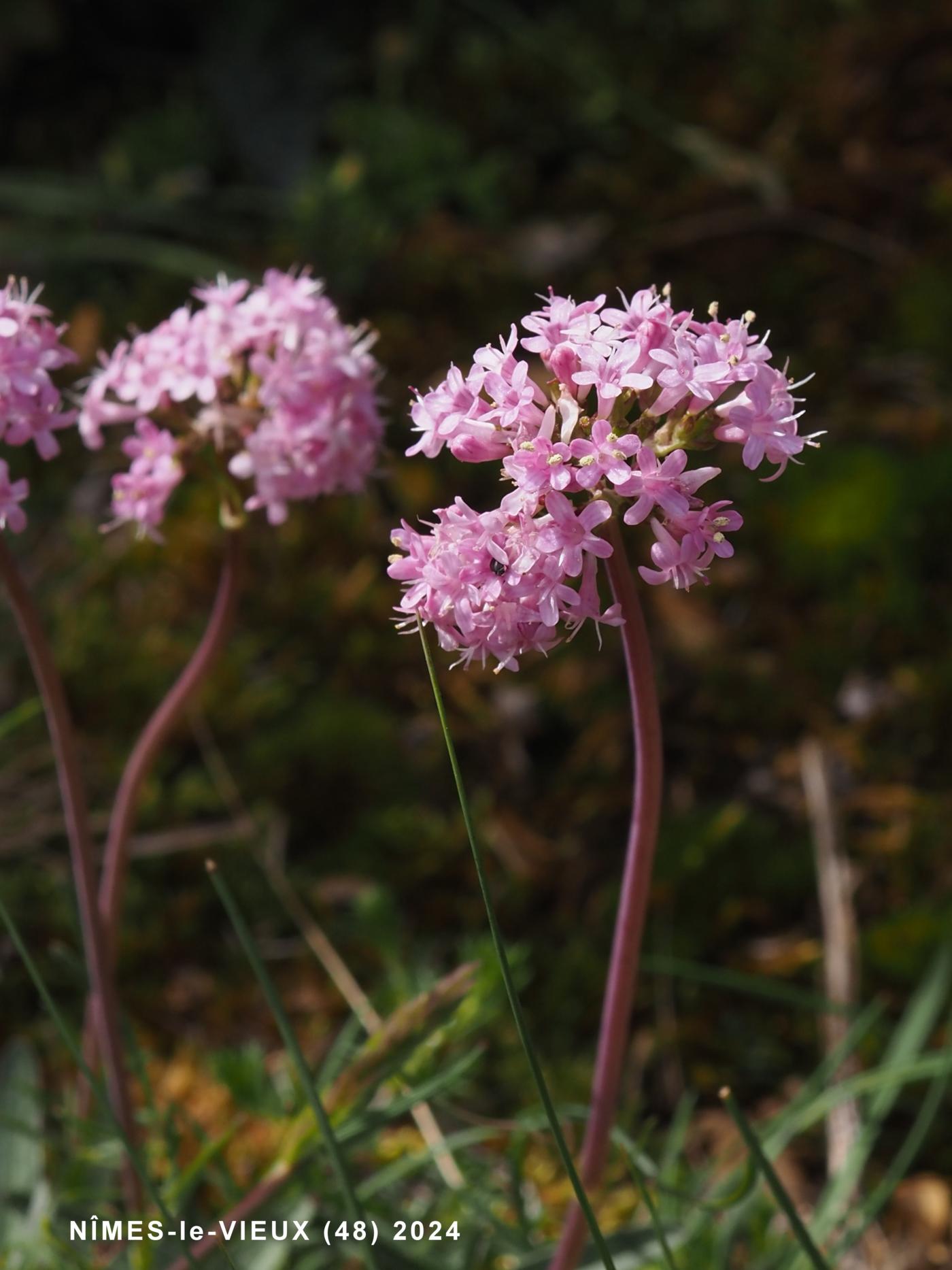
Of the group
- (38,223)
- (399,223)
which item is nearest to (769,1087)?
(399,223)

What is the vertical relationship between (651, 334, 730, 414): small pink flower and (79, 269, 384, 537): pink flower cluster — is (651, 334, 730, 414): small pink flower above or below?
below

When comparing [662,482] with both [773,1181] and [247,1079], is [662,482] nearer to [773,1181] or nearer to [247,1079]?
[773,1181]

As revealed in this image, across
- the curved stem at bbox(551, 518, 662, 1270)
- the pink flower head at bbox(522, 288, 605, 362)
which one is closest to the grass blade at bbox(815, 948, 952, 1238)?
the curved stem at bbox(551, 518, 662, 1270)

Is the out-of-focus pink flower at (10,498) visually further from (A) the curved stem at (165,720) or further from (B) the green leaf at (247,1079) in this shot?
(B) the green leaf at (247,1079)

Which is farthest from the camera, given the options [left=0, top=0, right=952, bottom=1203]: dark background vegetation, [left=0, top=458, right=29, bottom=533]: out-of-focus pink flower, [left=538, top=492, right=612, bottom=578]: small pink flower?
[left=0, top=0, right=952, bottom=1203]: dark background vegetation

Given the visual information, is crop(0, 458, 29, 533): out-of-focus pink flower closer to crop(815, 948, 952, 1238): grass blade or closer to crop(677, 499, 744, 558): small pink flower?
crop(677, 499, 744, 558): small pink flower

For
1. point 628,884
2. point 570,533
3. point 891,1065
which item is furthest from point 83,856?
point 891,1065

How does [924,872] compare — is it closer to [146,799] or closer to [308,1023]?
[308,1023]
